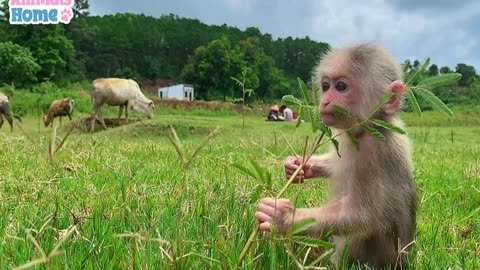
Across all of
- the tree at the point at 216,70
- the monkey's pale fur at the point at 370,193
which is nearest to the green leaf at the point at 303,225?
the monkey's pale fur at the point at 370,193

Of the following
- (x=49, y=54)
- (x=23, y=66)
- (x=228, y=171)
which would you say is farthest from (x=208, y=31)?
(x=228, y=171)

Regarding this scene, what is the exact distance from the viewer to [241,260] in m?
1.46

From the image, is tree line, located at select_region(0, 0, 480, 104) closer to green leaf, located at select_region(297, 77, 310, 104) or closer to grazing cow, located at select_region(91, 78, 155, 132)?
grazing cow, located at select_region(91, 78, 155, 132)

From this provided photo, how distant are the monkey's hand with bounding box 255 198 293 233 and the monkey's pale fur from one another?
13 mm

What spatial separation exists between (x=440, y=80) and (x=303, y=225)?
0.53 meters

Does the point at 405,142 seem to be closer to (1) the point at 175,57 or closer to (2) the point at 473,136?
(2) the point at 473,136

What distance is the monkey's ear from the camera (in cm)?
182

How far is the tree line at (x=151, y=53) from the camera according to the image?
44.4 metres

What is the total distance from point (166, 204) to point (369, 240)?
97cm

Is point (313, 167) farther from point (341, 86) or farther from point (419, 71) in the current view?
point (419, 71)

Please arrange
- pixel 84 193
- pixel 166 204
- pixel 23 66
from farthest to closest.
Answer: pixel 23 66, pixel 84 193, pixel 166 204

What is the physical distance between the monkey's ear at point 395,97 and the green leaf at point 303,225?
538mm

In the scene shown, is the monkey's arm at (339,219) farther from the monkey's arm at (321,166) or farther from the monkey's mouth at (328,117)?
the monkey's arm at (321,166)

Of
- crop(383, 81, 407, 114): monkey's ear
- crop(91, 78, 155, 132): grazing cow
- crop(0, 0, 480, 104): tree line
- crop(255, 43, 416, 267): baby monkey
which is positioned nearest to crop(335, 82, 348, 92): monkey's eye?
crop(255, 43, 416, 267): baby monkey
